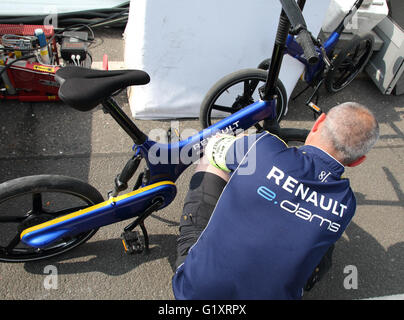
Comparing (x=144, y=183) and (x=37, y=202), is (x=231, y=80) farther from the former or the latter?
(x=37, y=202)

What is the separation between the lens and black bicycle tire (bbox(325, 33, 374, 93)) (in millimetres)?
3709

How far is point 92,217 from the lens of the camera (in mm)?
2191

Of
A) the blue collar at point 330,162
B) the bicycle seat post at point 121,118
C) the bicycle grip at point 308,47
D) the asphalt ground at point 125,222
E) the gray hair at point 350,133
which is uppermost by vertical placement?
the bicycle grip at point 308,47

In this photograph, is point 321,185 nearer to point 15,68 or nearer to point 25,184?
point 25,184

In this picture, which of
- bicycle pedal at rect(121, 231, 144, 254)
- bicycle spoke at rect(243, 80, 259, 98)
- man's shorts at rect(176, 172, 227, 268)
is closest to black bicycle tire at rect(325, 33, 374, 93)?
bicycle spoke at rect(243, 80, 259, 98)

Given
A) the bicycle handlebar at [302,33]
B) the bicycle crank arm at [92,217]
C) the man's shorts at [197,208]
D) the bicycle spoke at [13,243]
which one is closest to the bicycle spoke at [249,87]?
the man's shorts at [197,208]

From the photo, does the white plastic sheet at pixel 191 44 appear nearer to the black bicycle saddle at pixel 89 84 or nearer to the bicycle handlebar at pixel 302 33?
the black bicycle saddle at pixel 89 84

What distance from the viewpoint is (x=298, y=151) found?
165 cm

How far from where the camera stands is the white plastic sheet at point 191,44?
291 centimetres

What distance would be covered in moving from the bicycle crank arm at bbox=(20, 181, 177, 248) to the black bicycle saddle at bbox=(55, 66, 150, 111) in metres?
0.66

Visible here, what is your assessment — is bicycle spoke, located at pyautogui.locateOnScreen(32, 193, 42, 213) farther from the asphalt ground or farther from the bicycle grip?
the bicycle grip

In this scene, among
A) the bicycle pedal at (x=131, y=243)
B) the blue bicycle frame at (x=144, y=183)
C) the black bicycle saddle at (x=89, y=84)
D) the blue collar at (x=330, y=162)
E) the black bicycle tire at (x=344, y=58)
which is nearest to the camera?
the blue collar at (x=330, y=162)

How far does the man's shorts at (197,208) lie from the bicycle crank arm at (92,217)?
21 centimetres
